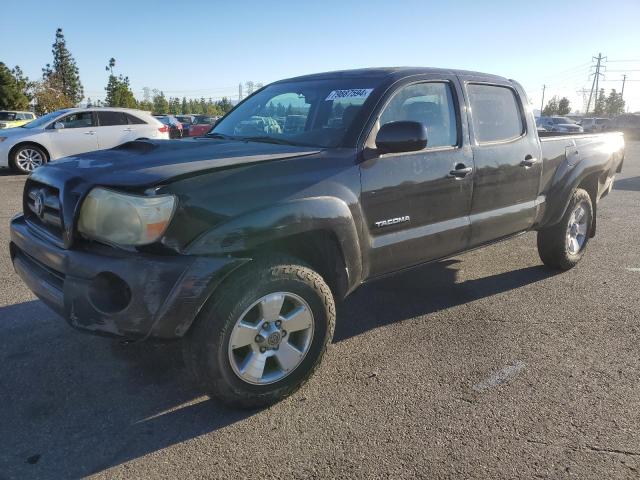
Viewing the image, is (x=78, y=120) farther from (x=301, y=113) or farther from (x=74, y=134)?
(x=301, y=113)

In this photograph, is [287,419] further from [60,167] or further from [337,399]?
[60,167]

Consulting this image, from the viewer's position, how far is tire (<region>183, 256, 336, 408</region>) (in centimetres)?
248

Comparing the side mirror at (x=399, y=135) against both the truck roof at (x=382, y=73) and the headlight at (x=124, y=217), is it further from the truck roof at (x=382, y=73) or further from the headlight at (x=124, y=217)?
the headlight at (x=124, y=217)

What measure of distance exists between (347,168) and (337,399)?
4.33 ft

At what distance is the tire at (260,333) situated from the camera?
2479mm

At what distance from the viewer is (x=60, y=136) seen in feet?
38.3

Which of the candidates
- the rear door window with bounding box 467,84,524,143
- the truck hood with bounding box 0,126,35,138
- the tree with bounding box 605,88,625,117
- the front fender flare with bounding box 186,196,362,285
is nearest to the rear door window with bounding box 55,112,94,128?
the truck hood with bounding box 0,126,35,138

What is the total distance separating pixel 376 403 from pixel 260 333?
759 millimetres

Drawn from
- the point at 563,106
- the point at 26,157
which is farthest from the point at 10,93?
the point at 563,106

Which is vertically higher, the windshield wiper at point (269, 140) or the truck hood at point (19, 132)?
the windshield wiper at point (269, 140)

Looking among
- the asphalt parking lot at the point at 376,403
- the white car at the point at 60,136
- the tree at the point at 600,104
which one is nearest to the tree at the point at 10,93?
the white car at the point at 60,136

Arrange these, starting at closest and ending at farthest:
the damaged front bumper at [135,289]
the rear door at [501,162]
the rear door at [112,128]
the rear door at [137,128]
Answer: the damaged front bumper at [135,289] → the rear door at [501,162] → the rear door at [112,128] → the rear door at [137,128]

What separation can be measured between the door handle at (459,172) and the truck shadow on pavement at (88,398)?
114cm

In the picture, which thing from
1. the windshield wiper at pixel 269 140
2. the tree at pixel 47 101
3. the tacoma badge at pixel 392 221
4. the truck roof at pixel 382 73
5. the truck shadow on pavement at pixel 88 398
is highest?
the tree at pixel 47 101
